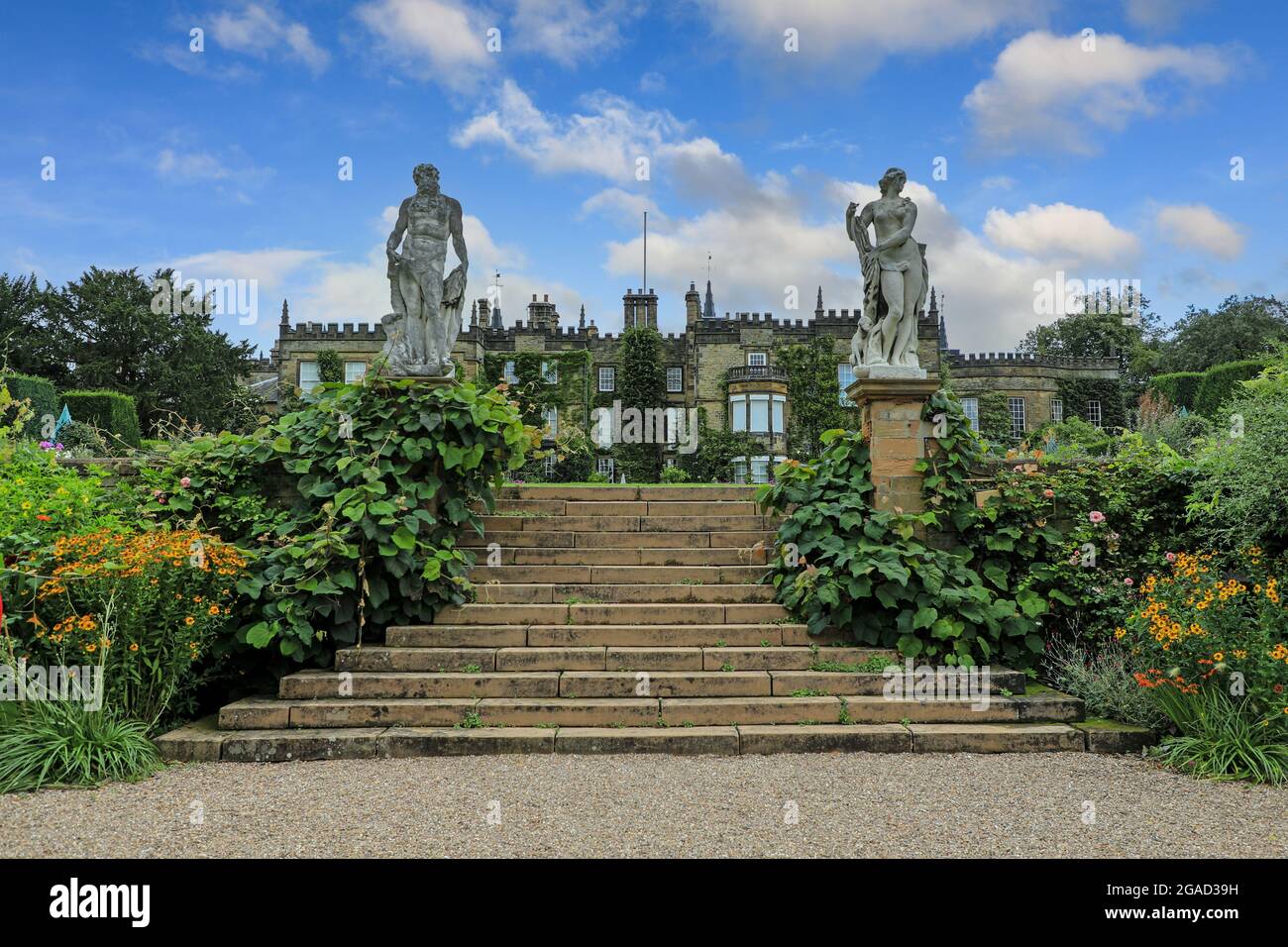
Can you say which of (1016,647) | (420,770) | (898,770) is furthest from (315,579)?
(1016,647)

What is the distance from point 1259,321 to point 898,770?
36.9 meters

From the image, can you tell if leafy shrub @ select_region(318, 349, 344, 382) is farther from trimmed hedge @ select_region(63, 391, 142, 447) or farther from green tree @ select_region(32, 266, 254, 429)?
trimmed hedge @ select_region(63, 391, 142, 447)

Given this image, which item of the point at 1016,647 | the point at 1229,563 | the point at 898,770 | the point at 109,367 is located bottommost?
the point at 898,770

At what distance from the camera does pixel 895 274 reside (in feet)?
24.5

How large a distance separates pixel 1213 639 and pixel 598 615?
4.43 meters

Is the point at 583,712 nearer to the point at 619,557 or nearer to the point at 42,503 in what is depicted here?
the point at 619,557

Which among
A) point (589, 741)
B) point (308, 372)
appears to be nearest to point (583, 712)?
point (589, 741)

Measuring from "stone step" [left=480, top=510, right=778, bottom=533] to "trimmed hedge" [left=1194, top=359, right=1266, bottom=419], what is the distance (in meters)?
14.8

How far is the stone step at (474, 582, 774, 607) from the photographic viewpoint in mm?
7297

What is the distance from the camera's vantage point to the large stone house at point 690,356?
1428 inches

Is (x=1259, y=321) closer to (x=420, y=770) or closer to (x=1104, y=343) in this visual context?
(x=1104, y=343)

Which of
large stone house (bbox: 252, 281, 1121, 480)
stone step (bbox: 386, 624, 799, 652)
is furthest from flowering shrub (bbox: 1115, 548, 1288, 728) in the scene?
large stone house (bbox: 252, 281, 1121, 480)

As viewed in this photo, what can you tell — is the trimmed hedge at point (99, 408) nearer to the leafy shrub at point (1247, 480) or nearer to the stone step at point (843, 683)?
the stone step at point (843, 683)

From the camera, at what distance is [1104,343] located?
4969cm
